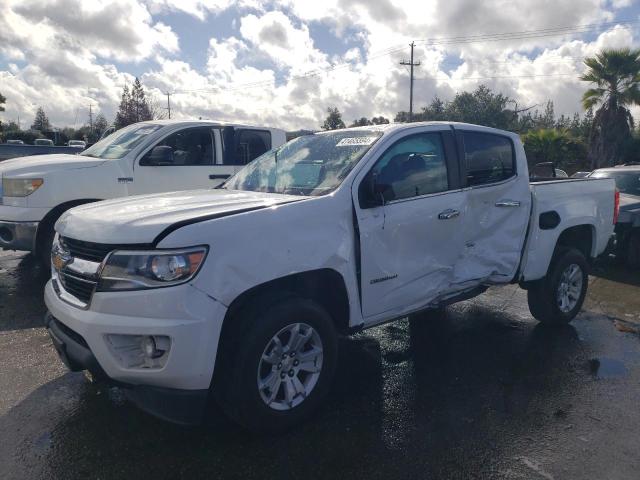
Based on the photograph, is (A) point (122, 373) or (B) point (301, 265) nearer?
(A) point (122, 373)

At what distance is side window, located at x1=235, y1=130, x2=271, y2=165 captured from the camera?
7.85 metres

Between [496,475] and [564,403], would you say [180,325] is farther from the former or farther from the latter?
[564,403]

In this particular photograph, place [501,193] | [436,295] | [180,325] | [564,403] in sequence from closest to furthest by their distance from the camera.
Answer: [180,325] < [564,403] < [436,295] < [501,193]

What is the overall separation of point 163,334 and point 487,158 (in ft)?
10.9

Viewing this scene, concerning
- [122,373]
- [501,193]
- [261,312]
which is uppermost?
[501,193]

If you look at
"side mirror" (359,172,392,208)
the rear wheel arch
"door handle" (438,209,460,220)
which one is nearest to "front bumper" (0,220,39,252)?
"side mirror" (359,172,392,208)

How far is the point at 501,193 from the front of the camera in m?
4.74

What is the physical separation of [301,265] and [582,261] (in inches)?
144

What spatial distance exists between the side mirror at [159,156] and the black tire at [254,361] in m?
4.02

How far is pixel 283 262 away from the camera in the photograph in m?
3.12

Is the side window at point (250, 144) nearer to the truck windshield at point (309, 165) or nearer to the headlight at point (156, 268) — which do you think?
the truck windshield at point (309, 165)

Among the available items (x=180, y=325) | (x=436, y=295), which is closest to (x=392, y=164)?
(x=436, y=295)

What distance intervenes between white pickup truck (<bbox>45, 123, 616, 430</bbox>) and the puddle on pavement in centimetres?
97

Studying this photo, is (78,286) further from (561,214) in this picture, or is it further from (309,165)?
(561,214)
